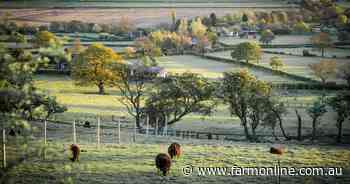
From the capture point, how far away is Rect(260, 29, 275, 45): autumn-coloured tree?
4106 cm

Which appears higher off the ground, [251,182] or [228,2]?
[228,2]

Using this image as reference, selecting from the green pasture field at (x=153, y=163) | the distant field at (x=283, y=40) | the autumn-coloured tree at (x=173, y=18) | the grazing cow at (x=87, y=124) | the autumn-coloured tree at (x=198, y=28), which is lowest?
the grazing cow at (x=87, y=124)

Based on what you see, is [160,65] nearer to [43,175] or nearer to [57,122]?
[57,122]

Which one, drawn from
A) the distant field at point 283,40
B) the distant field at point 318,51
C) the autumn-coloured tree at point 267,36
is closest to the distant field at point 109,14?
the distant field at point 283,40

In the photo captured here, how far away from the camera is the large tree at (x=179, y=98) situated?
28094 mm

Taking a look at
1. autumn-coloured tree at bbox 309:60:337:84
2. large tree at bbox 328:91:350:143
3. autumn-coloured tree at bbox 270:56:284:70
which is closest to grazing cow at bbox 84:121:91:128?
large tree at bbox 328:91:350:143

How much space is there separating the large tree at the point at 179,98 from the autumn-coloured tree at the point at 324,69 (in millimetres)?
9597

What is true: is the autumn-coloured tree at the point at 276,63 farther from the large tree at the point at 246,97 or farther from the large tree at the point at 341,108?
the large tree at the point at 246,97

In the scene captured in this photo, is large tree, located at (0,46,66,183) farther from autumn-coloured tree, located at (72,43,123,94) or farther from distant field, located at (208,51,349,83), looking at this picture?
distant field, located at (208,51,349,83)

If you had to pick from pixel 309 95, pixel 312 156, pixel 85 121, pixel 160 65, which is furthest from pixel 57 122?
pixel 309 95

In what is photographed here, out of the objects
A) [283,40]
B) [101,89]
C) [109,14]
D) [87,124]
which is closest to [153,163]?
[87,124]

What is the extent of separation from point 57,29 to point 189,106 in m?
10.9

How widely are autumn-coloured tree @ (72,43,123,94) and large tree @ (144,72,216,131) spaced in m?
3.73

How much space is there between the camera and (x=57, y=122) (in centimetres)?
2773
